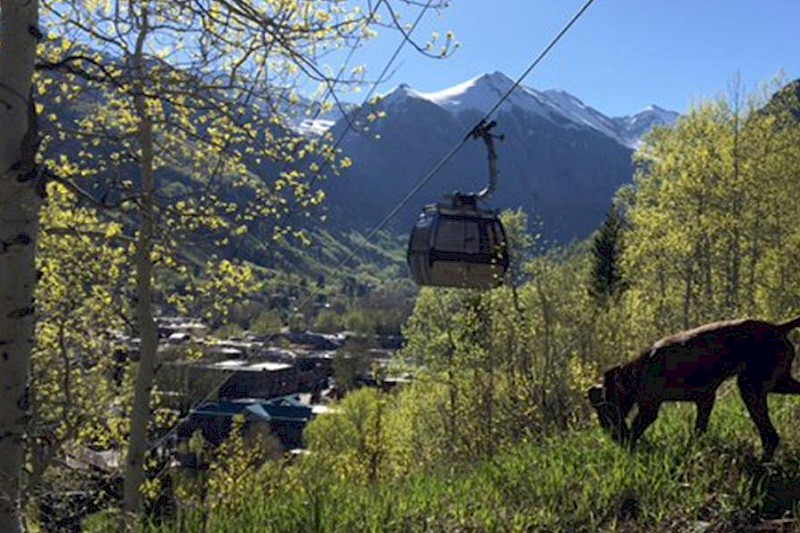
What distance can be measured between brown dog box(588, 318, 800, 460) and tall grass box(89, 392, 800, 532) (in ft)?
0.84

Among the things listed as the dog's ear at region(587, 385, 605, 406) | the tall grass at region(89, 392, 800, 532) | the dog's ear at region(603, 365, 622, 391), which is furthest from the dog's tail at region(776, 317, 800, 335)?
the dog's ear at region(587, 385, 605, 406)

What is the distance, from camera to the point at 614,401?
6.44 meters

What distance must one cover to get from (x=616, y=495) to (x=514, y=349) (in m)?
5.88

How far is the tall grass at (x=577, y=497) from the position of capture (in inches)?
181

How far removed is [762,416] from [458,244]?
15.7 feet

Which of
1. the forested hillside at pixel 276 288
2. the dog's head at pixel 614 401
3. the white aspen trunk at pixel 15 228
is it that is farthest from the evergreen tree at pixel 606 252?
the white aspen trunk at pixel 15 228

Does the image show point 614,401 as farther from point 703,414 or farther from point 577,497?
point 577,497

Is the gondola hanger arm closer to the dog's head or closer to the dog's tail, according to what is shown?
the dog's head

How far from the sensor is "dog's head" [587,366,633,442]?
20.2 feet

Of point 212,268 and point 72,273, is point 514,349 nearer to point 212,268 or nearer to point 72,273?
point 212,268

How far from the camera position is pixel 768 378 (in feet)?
17.7

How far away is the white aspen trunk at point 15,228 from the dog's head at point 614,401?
163 inches

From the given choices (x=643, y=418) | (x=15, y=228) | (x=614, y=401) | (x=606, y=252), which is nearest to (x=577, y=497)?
(x=643, y=418)

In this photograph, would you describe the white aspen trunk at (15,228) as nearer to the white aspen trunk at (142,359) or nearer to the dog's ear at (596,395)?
the dog's ear at (596,395)
